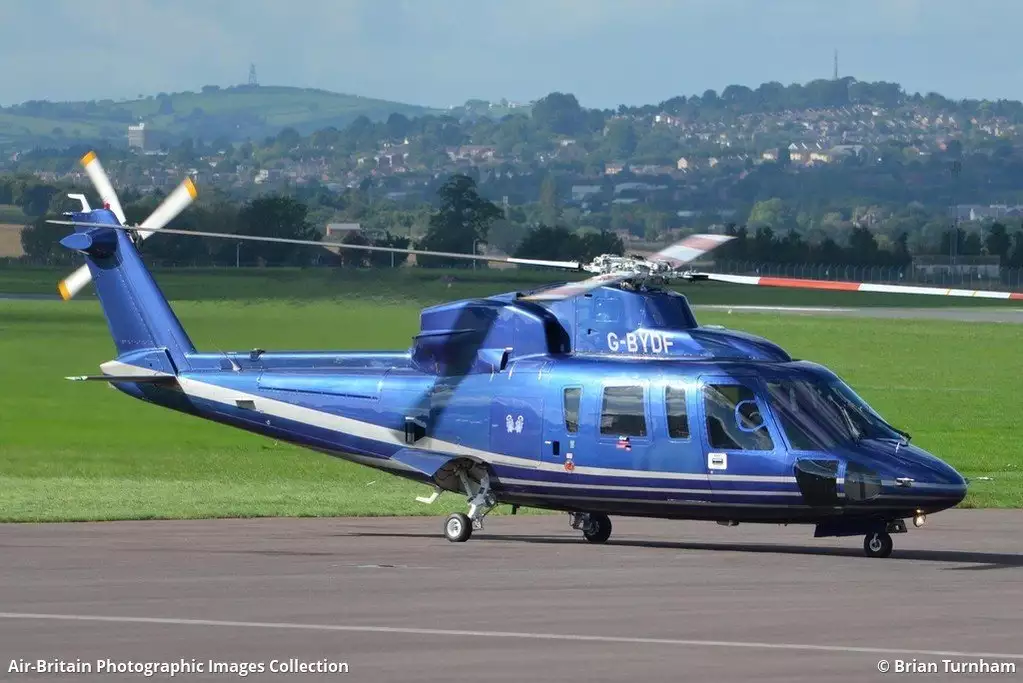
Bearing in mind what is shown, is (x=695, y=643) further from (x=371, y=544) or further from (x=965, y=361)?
(x=965, y=361)

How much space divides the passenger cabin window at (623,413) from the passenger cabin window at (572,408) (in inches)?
13.7

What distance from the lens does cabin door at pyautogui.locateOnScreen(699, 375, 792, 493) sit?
20.0 metres

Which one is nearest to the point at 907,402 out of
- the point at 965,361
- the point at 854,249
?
the point at 965,361

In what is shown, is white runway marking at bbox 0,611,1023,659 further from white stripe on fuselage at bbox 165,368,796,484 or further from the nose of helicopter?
white stripe on fuselage at bbox 165,368,796,484

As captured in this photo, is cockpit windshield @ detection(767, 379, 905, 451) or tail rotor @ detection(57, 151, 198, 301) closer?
cockpit windshield @ detection(767, 379, 905, 451)

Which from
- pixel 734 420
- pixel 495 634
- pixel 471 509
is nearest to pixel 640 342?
pixel 734 420

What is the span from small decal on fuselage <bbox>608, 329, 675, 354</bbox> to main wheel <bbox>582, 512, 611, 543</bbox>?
2174 millimetres

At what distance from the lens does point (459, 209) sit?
62656 mm

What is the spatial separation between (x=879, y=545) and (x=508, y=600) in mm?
5632

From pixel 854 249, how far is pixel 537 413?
91755 mm

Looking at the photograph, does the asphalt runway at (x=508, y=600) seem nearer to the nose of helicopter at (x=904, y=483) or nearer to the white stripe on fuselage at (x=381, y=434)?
the nose of helicopter at (x=904, y=483)

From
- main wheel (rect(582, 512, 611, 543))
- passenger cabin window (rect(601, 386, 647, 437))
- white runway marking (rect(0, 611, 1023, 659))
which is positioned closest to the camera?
white runway marking (rect(0, 611, 1023, 659))

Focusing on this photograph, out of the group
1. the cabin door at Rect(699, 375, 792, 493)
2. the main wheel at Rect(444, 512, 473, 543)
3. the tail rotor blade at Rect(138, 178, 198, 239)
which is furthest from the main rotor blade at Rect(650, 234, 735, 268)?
the tail rotor blade at Rect(138, 178, 198, 239)

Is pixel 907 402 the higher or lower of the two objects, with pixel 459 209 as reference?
lower
